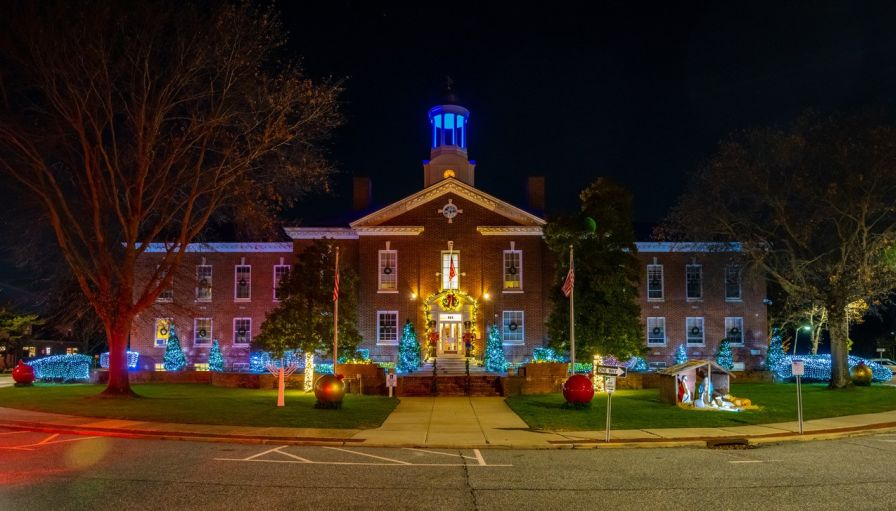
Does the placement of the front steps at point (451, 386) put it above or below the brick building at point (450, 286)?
below

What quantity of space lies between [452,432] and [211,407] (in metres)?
8.61

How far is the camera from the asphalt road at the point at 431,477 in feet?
34.2

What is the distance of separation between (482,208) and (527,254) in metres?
3.52

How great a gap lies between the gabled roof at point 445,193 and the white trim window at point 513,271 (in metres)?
1.80

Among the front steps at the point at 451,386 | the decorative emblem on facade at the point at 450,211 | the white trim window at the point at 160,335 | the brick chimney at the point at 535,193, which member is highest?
the brick chimney at the point at 535,193

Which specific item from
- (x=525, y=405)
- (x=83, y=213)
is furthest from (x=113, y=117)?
(x=525, y=405)

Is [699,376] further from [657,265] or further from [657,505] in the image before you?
[657,265]

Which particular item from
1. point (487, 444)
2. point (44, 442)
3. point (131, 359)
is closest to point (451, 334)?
point (131, 359)

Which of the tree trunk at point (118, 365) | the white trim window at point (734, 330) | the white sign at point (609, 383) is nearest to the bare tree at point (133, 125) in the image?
the tree trunk at point (118, 365)

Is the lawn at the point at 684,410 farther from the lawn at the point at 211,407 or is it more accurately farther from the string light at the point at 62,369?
the string light at the point at 62,369

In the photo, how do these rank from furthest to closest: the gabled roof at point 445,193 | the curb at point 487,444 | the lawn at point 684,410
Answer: the gabled roof at point 445,193 → the lawn at point 684,410 → the curb at point 487,444

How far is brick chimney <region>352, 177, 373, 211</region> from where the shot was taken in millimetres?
47125

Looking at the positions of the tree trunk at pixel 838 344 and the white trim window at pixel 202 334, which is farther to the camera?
the white trim window at pixel 202 334

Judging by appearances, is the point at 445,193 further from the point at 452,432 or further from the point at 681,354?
the point at 452,432
